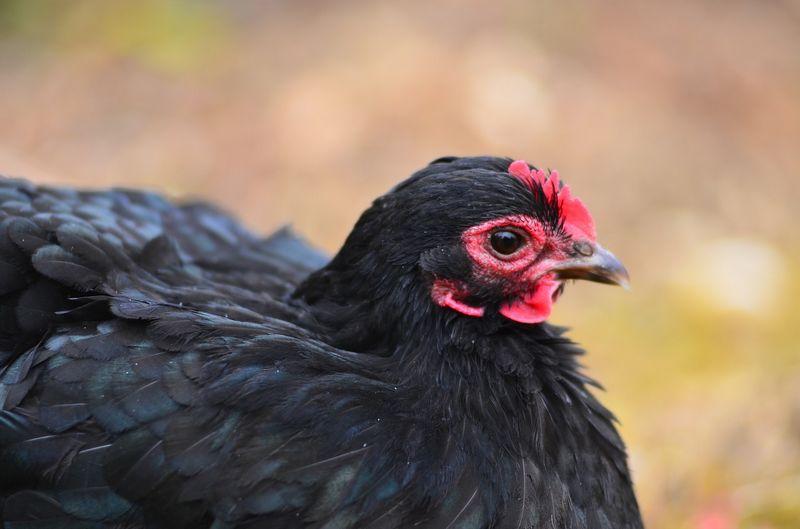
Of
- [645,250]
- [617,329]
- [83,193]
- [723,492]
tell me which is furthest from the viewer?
[645,250]

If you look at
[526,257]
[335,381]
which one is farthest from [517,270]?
[335,381]

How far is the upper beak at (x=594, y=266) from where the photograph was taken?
313 cm

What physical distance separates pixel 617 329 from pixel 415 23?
4.32 metres

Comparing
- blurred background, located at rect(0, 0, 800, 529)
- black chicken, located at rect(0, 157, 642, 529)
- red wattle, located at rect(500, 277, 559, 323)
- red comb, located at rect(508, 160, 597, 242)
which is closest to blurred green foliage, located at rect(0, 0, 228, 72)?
blurred background, located at rect(0, 0, 800, 529)

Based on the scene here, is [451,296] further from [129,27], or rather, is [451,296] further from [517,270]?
[129,27]

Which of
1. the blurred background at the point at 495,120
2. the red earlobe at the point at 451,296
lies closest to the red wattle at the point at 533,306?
the red earlobe at the point at 451,296

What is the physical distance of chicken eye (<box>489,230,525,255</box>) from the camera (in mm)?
3045

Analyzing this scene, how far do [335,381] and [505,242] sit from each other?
709mm

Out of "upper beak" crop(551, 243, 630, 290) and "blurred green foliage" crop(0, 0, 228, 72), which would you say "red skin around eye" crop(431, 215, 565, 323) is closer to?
"upper beak" crop(551, 243, 630, 290)

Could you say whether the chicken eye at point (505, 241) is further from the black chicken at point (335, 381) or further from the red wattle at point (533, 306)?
the red wattle at point (533, 306)

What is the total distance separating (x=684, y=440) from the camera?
5078mm

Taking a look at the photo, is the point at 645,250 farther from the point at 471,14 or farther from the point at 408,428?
the point at 408,428

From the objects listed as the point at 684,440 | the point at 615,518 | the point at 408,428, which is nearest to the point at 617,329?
the point at 684,440

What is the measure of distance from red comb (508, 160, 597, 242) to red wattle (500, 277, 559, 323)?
201 mm
